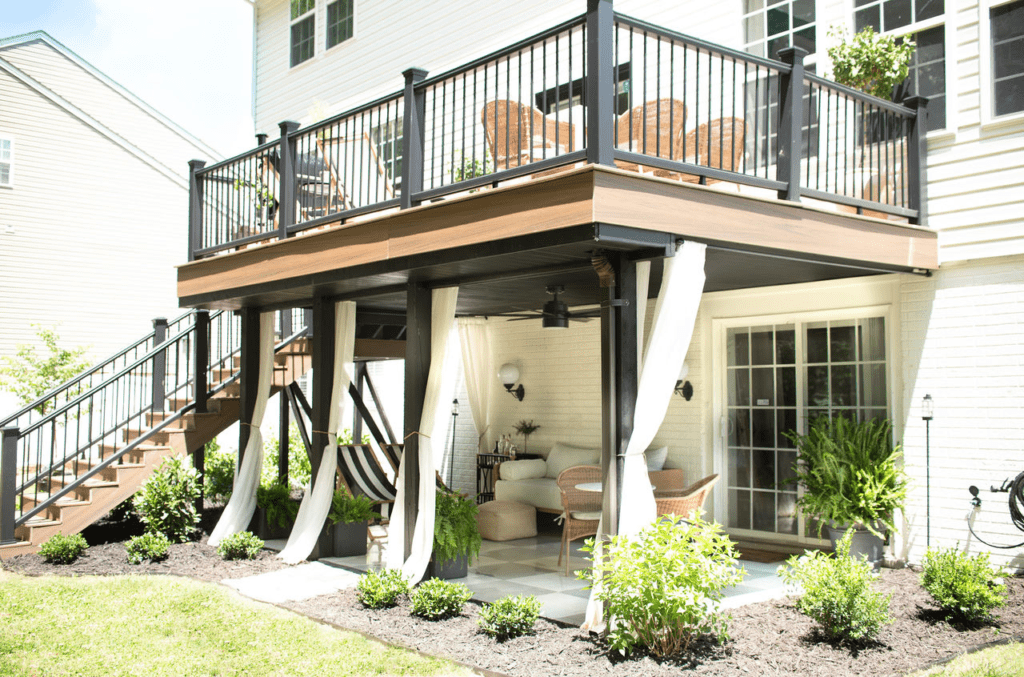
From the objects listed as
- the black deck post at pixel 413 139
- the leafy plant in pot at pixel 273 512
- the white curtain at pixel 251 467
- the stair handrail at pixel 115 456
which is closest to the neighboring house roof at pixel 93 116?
the stair handrail at pixel 115 456

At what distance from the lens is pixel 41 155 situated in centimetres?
1542

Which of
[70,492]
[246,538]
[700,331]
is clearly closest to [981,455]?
[700,331]

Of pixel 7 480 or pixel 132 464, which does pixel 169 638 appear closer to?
pixel 7 480

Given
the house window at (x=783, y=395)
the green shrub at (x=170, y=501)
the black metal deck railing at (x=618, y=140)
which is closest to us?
the black metal deck railing at (x=618, y=140)

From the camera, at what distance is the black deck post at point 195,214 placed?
9094mm

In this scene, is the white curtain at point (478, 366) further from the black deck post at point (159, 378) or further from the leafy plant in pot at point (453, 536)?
the leafy plant in pot at point (453, 536)

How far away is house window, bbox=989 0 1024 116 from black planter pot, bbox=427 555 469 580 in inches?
216

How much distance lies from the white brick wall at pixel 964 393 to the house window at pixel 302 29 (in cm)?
1045

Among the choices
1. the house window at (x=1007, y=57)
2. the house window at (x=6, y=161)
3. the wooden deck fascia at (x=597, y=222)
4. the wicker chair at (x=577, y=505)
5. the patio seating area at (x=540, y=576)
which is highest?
the house window at (x=6, y=161)

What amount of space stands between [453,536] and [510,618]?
5.08 ft

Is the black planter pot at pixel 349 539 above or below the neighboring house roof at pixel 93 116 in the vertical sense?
below

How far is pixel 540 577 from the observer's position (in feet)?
23.4

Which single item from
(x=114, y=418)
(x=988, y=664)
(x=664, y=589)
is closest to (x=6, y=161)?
(x=114, y=418)

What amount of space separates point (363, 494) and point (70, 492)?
3.17m
